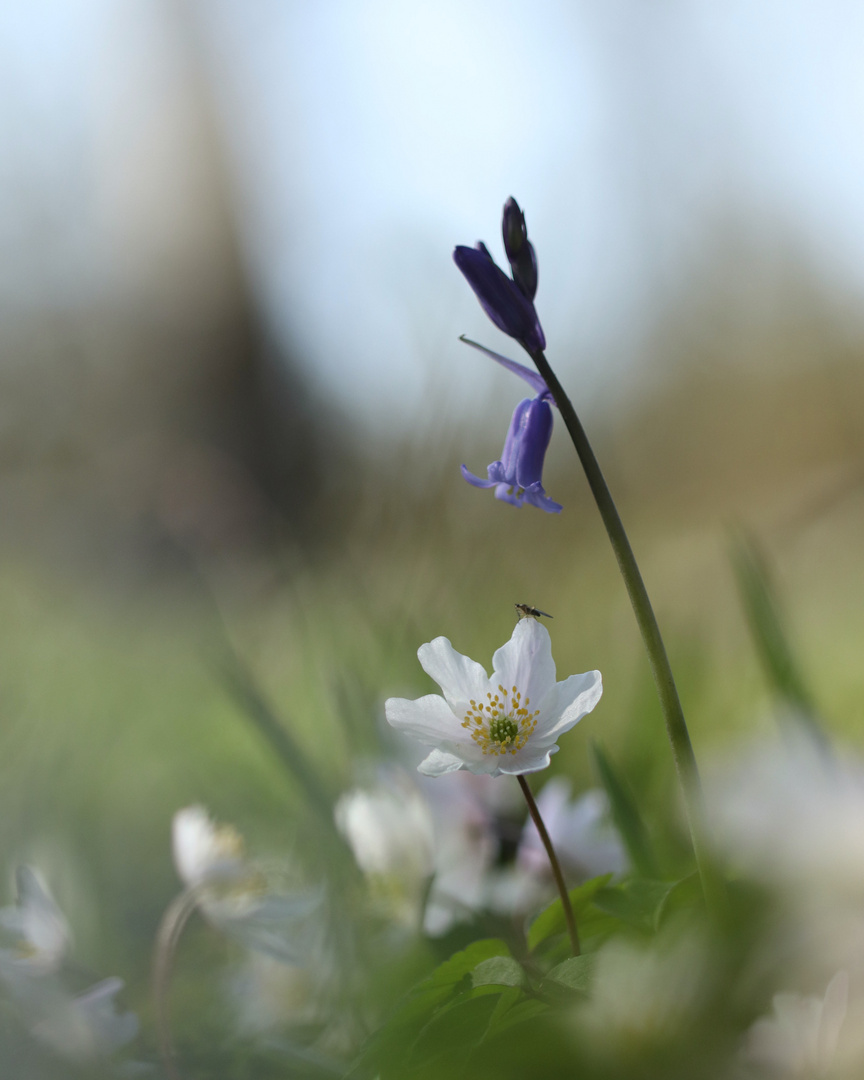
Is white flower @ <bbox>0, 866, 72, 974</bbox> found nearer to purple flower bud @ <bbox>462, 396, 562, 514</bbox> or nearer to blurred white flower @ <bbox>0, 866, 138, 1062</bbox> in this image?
blurred white flower @ <bbox>0, 866, 138, 1062</bbox>

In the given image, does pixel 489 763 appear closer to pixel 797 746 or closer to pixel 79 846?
pixel 797 746

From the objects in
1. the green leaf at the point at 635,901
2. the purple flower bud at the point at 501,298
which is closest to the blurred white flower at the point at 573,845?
the green leaf at the point at 635,901

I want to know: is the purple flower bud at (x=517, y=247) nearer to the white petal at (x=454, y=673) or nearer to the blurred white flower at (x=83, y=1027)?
the white petal at (x=454, y=673)

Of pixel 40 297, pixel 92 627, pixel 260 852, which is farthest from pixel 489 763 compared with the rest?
pixel 40 297

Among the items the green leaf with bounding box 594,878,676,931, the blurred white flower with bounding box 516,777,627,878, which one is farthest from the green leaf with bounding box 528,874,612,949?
the blurred white flower with bounding box 516,777,627,878

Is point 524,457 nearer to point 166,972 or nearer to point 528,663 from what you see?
point 528,663

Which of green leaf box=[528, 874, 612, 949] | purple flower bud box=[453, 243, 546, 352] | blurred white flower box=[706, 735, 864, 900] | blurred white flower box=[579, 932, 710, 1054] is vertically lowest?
green leaf box=[528, 874, 612, 949]
